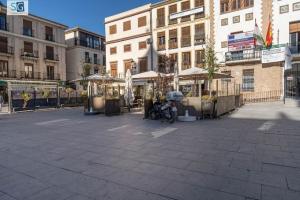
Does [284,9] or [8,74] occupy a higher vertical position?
[284,9]

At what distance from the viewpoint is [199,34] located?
24703 mm

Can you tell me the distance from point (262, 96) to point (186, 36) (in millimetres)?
10389

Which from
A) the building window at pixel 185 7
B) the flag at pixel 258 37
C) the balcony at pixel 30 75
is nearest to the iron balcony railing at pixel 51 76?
the balcony at pixel 30 75

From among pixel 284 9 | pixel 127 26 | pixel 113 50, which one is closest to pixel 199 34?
pixel 284 9

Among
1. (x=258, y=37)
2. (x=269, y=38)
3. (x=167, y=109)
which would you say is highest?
(x=258, y=37)

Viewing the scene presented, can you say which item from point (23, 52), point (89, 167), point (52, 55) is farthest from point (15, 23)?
point (89, 167)

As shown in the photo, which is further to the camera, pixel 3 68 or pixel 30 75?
pixel 30 75

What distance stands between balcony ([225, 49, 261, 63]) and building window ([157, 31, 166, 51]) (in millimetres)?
7951

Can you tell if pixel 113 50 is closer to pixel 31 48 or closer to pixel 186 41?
pixel 186 41

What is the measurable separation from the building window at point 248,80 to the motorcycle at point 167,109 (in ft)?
45.1

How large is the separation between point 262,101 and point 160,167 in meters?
19.2

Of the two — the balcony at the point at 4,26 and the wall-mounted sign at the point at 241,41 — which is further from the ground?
the balcony at the point at 4,26

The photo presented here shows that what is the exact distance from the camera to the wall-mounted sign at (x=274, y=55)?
19.1m

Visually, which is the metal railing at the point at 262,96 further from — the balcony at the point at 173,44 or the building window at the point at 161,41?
the building window at the point at 161,41
